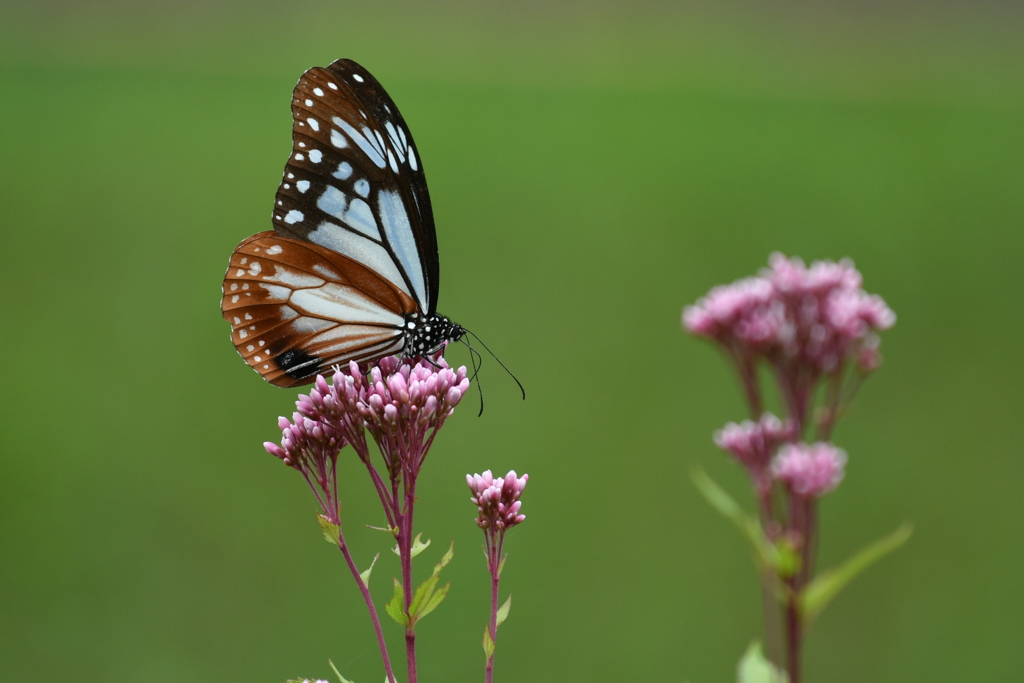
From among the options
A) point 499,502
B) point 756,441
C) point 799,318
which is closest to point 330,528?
point 499,502

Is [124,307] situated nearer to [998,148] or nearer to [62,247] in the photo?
[62,247]

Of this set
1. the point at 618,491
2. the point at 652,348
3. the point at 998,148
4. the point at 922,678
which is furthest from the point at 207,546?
the point at 998,148

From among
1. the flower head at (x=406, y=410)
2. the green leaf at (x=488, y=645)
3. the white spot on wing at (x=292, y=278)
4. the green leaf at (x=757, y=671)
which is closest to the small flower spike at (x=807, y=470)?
the green leaf at (x=757, y=671)

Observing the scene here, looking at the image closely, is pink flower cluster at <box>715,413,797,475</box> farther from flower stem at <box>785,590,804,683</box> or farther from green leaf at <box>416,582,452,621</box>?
green leaf at <box>416,582,452,621</box>

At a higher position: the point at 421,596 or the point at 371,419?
the point at 371,419

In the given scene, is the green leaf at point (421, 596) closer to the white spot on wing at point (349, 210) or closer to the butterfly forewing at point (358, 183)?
the butterfly forewing at point (358, 183)

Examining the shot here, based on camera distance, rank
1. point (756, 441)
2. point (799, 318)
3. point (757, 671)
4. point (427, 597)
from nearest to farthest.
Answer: point (427, 597)
point (757, 671)
point (756, 441)
point (799, 318)

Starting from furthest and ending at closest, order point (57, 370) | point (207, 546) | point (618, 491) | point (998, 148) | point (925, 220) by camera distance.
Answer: point (998, 148)
point (925, 220)
point (57, 370)
point (618, 491)
point (207, 546)

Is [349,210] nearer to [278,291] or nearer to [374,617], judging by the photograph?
[278,291]
